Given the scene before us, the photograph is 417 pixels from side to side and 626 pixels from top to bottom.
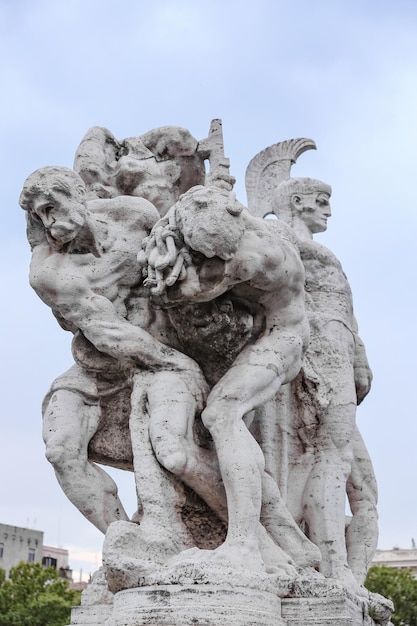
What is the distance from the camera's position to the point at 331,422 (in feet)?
18.0

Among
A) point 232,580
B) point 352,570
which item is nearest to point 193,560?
point 232,580

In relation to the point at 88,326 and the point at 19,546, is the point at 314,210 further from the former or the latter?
the point at 19,546

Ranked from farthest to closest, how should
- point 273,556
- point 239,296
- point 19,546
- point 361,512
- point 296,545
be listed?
point 19,546
point 361,512
point 239,296
point 296,545
point 273,556

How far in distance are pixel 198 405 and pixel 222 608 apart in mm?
1240

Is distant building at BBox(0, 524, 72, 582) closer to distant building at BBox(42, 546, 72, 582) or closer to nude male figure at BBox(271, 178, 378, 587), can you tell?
distant building at BBox(42, 546, 72, 582)

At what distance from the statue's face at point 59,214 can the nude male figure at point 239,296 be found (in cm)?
49

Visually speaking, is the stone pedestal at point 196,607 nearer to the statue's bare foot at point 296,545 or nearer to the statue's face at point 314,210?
the statue's bare foot at point 296,545

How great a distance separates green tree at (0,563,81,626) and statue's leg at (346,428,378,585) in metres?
13.7

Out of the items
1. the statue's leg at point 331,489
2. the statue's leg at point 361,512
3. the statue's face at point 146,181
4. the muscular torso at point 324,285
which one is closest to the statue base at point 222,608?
the statue's leg at point 331,489

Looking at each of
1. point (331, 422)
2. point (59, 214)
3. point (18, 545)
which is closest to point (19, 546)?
point (18, 545)

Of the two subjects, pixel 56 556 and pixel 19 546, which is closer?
pixel 19 546

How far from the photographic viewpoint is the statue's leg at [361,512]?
5.57 m

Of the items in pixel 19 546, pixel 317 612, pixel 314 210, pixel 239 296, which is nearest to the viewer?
pixel 317 612

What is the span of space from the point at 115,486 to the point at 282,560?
46.8 inches
